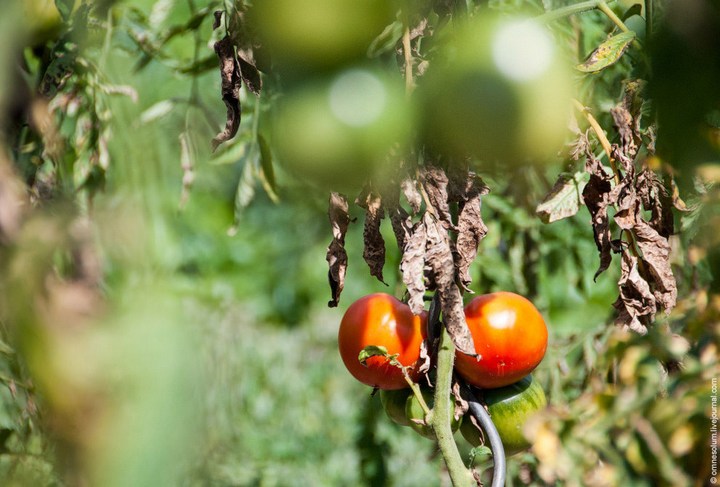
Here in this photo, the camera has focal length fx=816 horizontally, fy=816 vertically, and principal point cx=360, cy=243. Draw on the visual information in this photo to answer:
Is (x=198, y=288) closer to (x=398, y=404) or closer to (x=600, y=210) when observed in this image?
(x=398, y=404)

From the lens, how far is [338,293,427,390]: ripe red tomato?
77 centimetres

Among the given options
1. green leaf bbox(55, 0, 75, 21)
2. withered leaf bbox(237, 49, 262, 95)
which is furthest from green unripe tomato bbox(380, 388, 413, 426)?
green leaf bbox(55, 0, 75, 21)

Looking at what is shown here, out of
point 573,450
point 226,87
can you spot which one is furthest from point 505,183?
point 573,450

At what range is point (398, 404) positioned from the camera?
32.0 inches

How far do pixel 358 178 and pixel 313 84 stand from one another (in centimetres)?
8

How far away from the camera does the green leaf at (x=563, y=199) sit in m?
0.85

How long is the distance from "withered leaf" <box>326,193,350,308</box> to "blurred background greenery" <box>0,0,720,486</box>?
65mm

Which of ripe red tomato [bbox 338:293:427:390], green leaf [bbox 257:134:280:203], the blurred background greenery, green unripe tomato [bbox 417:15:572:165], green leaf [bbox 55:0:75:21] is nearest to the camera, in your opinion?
the blurred background greenery

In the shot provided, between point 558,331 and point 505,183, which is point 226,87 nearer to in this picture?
point 505,183

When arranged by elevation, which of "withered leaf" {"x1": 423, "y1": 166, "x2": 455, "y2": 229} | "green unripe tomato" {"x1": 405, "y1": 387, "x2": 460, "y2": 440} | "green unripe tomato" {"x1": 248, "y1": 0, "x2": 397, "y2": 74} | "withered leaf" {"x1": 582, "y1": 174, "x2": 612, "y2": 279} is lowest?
"green unripe tomato" {"x1": 405, "y1": 387, "x2": 460, "y2": 440}

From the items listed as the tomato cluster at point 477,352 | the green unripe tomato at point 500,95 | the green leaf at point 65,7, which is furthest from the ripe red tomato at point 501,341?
the green leaf at point 65,7

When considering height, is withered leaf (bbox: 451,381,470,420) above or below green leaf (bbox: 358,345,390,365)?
below

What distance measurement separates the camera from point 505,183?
1413 millimetres

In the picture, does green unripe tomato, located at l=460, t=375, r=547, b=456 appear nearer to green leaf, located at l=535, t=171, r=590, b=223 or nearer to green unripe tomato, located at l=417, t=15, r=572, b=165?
green leaf, located at l=535, t=171, r=590, b=223
